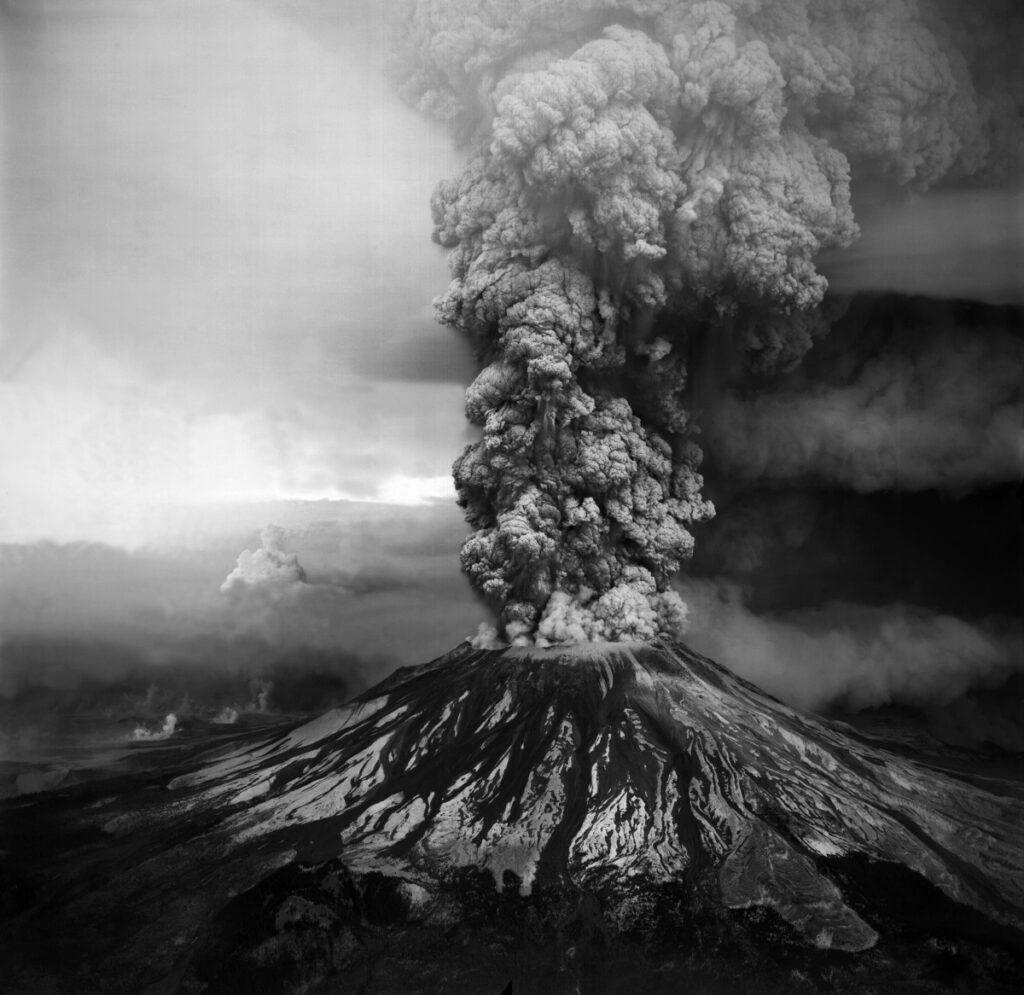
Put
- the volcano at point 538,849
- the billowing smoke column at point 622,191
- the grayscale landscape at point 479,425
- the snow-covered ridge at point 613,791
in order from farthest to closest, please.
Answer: the billowing smoke column at point 622,191 → the grayscale landscape at point 479,425 → the snow-covered ridge at point 613,791 → the volcano at point 538,849

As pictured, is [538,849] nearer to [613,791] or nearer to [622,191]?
[613,791]

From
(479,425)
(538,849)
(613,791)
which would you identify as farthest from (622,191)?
(538,849)

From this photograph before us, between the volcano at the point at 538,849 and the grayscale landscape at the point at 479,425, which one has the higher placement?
the grayscale landscape at the point at 479,425

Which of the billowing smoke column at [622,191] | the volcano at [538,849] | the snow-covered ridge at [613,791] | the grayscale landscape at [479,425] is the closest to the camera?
the volcano at [538,849]

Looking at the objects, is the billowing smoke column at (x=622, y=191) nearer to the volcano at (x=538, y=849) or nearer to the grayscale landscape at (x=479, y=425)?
the grayscale landscape at (x=479, y=425)

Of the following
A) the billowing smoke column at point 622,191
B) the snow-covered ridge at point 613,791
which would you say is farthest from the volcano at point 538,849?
the billowing smoke column at point 622,191

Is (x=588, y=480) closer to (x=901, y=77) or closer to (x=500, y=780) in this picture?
(x=500, y=780)
